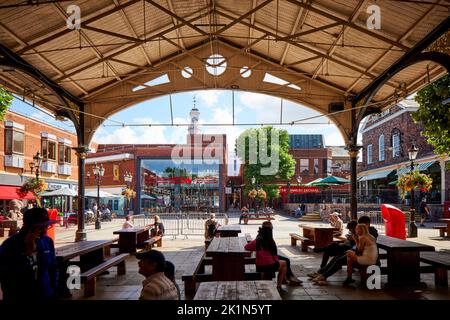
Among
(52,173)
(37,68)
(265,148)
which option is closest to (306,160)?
(265,148)

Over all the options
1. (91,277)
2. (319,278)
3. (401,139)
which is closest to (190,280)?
(91,277)

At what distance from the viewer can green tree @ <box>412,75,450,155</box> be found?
13.3 m

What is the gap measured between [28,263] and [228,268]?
3.52 m

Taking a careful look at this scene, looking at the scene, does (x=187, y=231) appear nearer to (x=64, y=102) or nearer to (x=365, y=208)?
(x=64, y=102)

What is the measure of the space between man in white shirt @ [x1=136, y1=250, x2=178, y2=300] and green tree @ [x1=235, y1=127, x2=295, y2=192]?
137ft

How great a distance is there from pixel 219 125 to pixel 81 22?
245 inches

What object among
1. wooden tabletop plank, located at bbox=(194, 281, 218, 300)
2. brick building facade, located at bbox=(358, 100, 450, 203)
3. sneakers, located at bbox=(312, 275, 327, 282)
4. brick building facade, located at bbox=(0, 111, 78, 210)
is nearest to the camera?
wooden tabletop plank, located at bbox=(194, 281, 218, 300)

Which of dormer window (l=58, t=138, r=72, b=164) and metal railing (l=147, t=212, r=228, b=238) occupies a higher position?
dormer window (l=58, t=138, r=72, b=164)

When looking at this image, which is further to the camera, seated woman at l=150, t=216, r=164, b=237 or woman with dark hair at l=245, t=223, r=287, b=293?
seated woman at l=150, t=216, r=164, b=237

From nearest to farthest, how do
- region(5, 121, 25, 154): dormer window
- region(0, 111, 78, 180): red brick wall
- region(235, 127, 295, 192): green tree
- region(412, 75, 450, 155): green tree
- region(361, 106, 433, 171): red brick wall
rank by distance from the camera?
region(412, 75, 450, 155): green tree
region(0, 111, 78, 180): red brick wall
region(5, 121, 25, 154): dormer window
region(361, 106, 433, 171): red brick wall
region(235, 127, 295, 192): green tree

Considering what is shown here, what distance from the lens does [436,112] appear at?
13.7m

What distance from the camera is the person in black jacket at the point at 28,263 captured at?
12.2ft

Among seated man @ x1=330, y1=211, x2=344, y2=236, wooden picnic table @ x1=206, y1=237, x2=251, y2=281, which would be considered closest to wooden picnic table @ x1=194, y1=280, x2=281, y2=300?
wooden picnic table @ x1=206, y1=237, x2=251, y2=281

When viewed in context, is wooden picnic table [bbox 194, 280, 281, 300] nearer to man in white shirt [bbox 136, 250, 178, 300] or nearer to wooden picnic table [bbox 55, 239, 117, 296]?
man in white shirt [bbox 136, 250, 178, 300]
